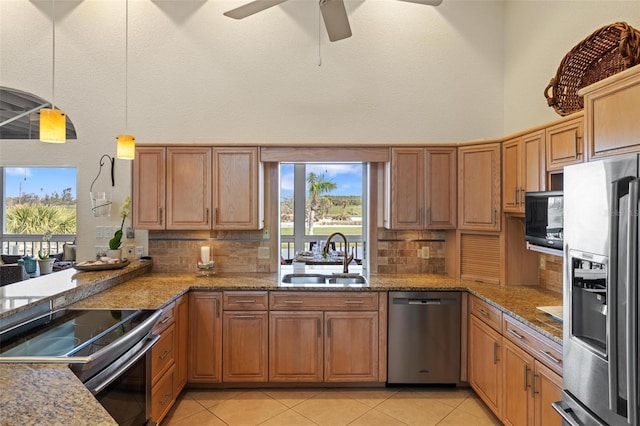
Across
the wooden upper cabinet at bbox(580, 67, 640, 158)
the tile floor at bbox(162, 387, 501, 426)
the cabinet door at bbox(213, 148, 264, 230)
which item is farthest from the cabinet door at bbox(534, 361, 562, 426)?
the cabinet door at bbox(213, 148, 264, 230)

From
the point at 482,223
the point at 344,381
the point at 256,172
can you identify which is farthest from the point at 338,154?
the point at 344,381

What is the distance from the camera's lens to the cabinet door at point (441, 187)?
3.37m

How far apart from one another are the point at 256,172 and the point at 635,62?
2.73 meters

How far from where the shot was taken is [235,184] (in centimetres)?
339

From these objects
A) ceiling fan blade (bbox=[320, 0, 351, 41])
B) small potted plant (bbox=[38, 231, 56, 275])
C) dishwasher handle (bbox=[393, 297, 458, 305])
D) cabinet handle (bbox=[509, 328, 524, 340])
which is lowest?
cabinet handle (bbox=[509, 328, 524, 340])

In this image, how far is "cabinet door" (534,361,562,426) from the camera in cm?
187

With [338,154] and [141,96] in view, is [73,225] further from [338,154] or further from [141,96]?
[338,154]

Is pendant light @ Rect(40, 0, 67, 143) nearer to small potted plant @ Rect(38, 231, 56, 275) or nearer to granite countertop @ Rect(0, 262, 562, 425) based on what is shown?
granite countertop @ Rect(0, 262, 562, 425)

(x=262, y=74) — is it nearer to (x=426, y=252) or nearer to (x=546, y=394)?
(x=426, y=252)

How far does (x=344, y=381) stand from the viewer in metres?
3.05

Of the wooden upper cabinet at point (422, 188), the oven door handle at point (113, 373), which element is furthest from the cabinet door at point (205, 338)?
the wooden upper cabinet at point (422, 188)

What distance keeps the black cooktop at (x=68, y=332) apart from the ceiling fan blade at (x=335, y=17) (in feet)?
7.36

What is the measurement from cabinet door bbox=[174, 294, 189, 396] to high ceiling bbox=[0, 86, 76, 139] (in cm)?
227

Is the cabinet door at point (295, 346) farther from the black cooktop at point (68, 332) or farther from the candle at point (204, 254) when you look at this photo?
the black cooktop at point (68, 332)
